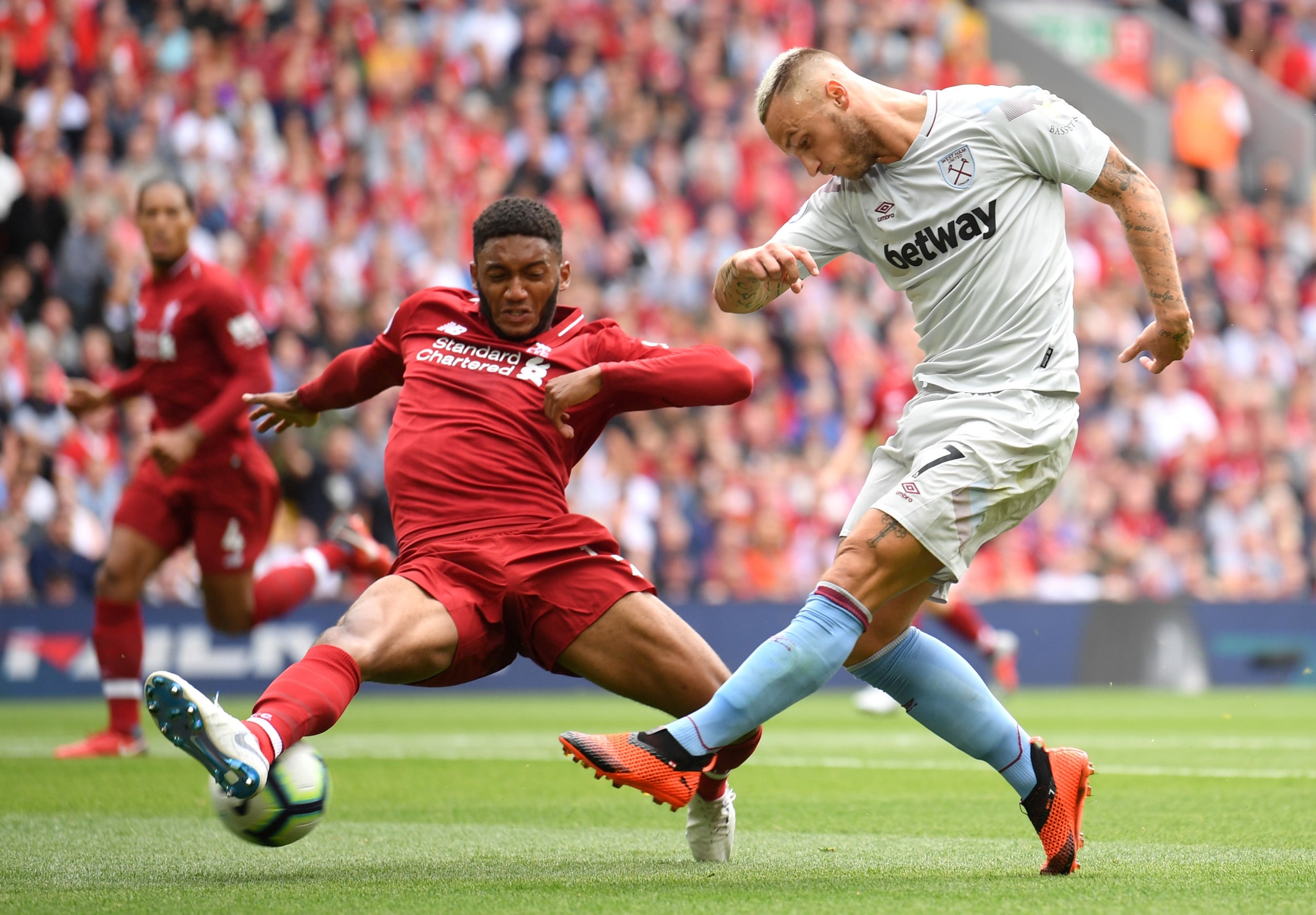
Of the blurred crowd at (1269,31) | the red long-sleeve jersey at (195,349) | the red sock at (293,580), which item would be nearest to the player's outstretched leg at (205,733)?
the red long-sleeve jersey at (195,349)

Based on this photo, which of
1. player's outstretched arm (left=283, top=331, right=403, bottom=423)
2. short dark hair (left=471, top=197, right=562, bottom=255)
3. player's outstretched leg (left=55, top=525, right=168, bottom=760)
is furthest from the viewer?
player's outstretched leg (left=55, top=525, right=168, bottom=760)

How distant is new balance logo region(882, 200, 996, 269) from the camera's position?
4.82m

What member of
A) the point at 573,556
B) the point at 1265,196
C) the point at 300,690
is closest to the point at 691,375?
the point at 573,556

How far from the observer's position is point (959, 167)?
15.9 feet

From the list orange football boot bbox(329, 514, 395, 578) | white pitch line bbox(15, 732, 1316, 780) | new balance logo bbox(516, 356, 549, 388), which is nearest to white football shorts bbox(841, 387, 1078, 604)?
new balance logo bbox(516, 356, 549, 388)

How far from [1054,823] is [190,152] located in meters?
11.9

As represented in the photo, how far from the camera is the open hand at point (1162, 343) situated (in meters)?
4.77

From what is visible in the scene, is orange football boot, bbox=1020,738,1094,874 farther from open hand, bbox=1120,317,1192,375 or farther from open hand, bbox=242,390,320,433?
open hand, bbox=242,390,320,433

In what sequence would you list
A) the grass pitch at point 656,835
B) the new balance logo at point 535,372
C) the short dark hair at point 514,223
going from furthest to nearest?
the new balance logo at point 535,372
the short dark hair at point 514,223
the grass pitch at point 656,835

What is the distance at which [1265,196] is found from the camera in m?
22.1

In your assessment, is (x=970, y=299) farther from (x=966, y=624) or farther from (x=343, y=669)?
(x=966, y=624)

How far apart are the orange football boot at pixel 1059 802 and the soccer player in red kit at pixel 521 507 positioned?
2.62 ft

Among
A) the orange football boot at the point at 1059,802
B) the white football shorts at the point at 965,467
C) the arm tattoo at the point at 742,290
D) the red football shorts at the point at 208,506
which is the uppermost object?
the arm tattoo at the point at 742,290

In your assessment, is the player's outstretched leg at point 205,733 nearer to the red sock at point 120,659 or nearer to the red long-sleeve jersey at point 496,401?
the red long-sleeve jersey at point 496,401
